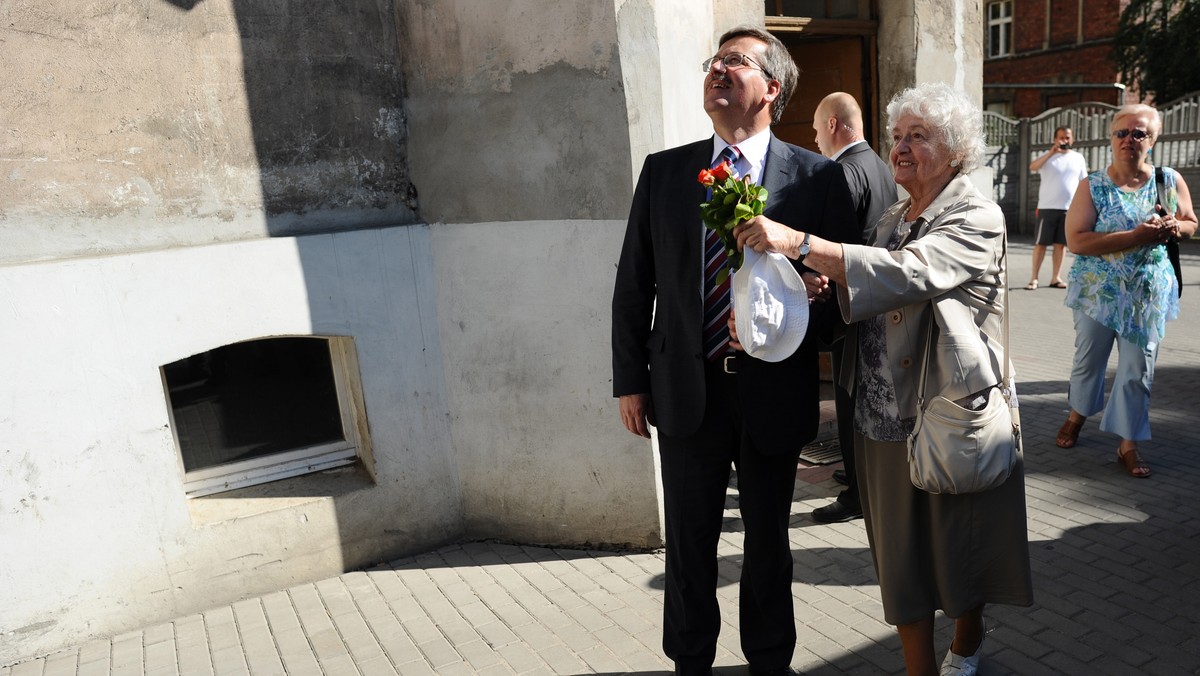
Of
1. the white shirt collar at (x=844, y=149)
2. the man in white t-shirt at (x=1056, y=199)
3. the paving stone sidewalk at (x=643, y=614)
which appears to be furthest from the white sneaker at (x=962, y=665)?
the man in white t-shirt at (x=1056, y=199)

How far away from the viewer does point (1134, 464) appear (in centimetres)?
535

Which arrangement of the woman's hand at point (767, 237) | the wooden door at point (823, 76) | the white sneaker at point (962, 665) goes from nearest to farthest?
the woman's hand at point (767, 237) → the white sneaker at point (962, 665) → the wooden door at point (823, 76)

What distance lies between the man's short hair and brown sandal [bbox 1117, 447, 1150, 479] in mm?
3594

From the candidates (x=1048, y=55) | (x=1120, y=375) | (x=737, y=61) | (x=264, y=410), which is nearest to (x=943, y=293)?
(x=737, y=61)

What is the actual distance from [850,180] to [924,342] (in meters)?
1.60

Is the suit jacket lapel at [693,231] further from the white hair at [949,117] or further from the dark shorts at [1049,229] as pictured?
the dark shorts at [1049,229]

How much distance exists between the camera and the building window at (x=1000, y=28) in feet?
112

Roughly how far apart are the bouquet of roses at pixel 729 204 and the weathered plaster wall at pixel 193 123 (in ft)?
7.86

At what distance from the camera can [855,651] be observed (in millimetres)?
3609

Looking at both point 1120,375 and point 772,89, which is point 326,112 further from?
point 1120,375

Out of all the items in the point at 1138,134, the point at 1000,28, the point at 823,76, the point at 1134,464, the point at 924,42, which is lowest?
the point at 1134,464

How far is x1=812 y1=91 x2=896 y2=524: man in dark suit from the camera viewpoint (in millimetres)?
4355

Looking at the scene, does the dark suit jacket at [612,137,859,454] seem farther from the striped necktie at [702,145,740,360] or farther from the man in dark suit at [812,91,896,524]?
the man in dark suit at [812,91,896,524]

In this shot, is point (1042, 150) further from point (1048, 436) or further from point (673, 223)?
point (673, 223)
